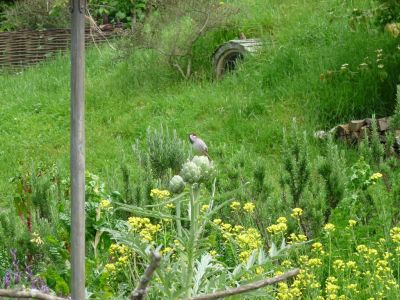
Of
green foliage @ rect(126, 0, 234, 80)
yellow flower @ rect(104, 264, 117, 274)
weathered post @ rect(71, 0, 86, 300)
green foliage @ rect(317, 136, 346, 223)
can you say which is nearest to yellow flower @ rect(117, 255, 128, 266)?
yellow flower @ rect(104, 264, 117, 274)

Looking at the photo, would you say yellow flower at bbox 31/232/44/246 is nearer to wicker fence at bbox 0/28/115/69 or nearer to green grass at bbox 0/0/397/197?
green grass at bbox 0/0/397/197

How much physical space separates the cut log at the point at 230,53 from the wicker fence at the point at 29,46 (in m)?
4.47

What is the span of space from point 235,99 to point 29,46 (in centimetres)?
633

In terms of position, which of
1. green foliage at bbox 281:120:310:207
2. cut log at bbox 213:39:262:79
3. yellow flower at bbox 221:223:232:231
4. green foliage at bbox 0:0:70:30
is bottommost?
yellow flower at bbox 221:223:232:231

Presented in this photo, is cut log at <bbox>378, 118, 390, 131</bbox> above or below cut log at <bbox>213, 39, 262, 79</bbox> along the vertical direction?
below

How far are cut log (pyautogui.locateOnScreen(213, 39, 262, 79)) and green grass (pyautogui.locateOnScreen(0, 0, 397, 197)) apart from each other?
0.18 m

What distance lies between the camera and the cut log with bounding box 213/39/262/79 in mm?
10055

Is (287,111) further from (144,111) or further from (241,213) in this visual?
(241,213)

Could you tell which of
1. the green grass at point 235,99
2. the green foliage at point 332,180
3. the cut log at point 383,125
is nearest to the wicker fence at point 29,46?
the green grass at point 235,99

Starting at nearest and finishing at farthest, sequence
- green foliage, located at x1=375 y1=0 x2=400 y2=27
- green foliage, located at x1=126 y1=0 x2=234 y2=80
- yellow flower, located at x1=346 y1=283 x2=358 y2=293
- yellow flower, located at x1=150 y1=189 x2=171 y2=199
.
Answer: yellow flower, located at x1=346 y1=283 x2=358 y2=293 < yellow flower, located at x1=150 y1=189 x2=171 y2=199 < green foliage, located at x1=375 y1=0 x2=400 y2=27 < green foliage, located at x1=126 y1=0 x2=234 y2=80

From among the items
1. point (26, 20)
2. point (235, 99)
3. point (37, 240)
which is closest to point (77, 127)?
point (37, 240)

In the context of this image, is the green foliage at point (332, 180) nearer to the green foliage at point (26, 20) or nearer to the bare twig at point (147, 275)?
the bare twig at point (147, 275)

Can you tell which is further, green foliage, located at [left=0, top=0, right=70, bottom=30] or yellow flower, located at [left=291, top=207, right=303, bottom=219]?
green foliage, located at [left=0, top=0, right=70, bottom=30]

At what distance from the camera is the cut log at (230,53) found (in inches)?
396
